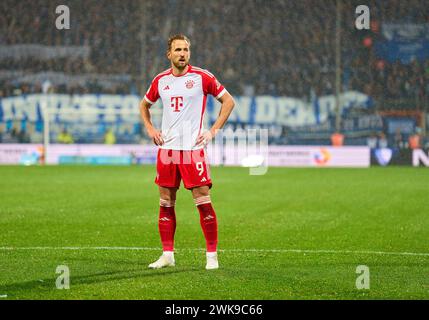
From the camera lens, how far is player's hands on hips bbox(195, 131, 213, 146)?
9.05m

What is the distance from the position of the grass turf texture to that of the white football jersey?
1.28 metres

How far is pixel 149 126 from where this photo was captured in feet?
31.0

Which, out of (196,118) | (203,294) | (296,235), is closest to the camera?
(203,294)

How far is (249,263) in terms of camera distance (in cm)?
959

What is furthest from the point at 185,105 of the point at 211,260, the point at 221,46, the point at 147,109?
the point at 221,46

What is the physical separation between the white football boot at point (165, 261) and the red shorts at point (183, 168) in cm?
69

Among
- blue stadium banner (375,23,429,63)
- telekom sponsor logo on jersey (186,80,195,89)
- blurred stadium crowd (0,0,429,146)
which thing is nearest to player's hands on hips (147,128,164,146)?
telekom sponsor logo on jersey (186,80,195,89)

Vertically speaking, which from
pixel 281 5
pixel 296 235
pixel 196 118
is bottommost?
pixel 296 235

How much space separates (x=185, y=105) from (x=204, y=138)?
43 centimetres

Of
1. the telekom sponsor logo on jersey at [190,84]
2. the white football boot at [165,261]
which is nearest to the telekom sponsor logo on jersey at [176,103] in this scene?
the telekom sponsor logo on jersey at [190,84]
